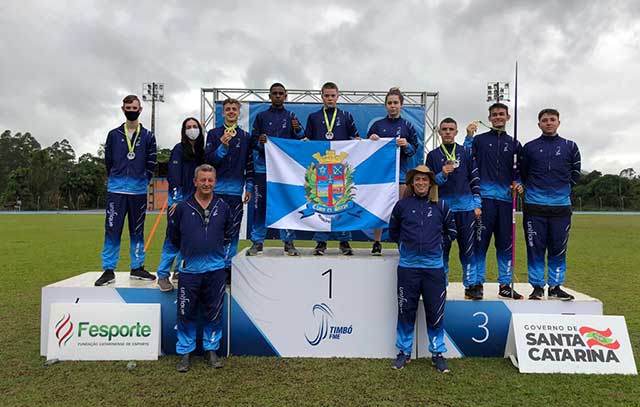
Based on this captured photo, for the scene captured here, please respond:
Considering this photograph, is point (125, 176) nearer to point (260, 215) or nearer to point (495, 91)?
point (260, 215)

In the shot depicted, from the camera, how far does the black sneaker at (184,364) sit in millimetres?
4164

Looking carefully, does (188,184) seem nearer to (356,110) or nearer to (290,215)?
(290,215)

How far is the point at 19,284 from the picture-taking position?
7926 millimetres

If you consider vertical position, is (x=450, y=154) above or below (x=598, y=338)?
Answer: above

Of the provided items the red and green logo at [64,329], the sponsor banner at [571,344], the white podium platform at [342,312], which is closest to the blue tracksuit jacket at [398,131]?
the white podium platform at [342,312]

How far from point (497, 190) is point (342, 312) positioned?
7.29ft

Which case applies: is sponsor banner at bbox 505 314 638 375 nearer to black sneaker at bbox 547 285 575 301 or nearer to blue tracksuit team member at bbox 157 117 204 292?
black sneaker at bbox 547 285 575 301

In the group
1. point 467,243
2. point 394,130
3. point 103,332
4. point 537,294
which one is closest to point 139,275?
point 103,332

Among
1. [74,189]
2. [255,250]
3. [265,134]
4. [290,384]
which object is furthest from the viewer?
[74,189]

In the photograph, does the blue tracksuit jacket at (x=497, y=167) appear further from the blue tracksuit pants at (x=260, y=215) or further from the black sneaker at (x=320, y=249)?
the blue tracksuit pants at (x=260, y=215)

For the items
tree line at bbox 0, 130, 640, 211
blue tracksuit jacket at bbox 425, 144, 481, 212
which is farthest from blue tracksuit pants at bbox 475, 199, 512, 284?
tree line at bbox 0, 130, 640, 211

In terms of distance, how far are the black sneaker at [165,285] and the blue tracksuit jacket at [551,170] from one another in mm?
4031

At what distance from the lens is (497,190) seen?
492 centimetres

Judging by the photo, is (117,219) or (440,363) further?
(117,219)
